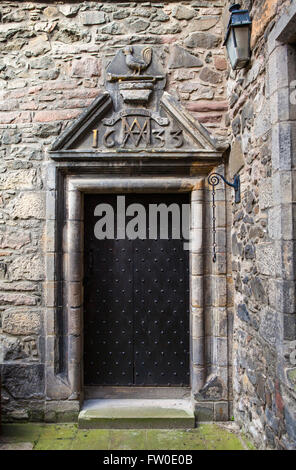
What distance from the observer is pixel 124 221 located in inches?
148

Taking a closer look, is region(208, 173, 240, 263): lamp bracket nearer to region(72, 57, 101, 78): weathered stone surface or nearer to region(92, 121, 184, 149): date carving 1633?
region(92, 121, 184, 149): date carving 1633

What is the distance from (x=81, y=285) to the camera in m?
3.59

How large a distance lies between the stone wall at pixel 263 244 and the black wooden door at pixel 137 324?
62cm

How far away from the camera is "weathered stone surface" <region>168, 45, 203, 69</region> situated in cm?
359

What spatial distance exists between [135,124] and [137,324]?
2098 mm

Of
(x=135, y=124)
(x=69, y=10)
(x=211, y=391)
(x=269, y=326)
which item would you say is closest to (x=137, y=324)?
(x=211, y=391)

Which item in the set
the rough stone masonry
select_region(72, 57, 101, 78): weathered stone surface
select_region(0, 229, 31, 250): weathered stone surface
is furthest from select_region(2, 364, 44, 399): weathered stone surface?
select_region(72, 57, 101, 78): weathered stone surface

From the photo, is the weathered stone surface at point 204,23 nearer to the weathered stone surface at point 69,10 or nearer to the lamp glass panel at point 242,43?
the lamp glass panel at point 242,43

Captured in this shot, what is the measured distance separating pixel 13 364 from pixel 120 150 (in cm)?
241

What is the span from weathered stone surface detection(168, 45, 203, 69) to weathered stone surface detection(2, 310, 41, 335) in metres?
2.93

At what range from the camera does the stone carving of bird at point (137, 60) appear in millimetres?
3529

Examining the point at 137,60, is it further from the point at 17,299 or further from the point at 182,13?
the point at 17,299

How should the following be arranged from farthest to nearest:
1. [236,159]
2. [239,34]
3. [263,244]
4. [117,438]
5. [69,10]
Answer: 1. [69,10]
2. [236,159]
3. [117,438]
4. [239,34]
5. [263,244]
